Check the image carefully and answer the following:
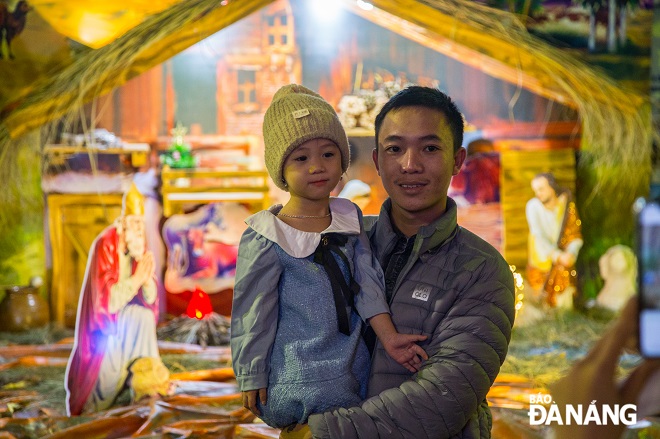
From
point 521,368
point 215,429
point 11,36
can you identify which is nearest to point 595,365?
point 215,429

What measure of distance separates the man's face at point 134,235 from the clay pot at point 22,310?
78 cm

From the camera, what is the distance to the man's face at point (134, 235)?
15.3 ft

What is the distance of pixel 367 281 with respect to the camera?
2016mm

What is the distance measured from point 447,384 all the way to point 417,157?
60cm

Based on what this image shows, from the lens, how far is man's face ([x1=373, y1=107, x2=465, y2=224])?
201 centimetres

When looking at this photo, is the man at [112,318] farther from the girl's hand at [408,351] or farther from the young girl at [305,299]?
the girl's hand at [408,351]

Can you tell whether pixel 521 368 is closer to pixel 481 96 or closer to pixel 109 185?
pixel 481 96

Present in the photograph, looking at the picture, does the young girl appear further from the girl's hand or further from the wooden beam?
the wooden beam

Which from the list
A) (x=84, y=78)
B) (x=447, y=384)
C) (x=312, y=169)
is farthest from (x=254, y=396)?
(x=84, y=78)

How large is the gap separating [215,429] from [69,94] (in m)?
2.28

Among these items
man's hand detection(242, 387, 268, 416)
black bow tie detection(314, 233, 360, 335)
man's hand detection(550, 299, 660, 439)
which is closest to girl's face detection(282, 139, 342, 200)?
black bow tie detection(314, 233, 360, 335)

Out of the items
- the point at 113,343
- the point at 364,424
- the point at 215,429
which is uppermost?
the point at 364,424

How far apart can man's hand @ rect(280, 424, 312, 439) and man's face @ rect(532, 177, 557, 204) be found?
365 centimetres

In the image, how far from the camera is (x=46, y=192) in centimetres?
487
